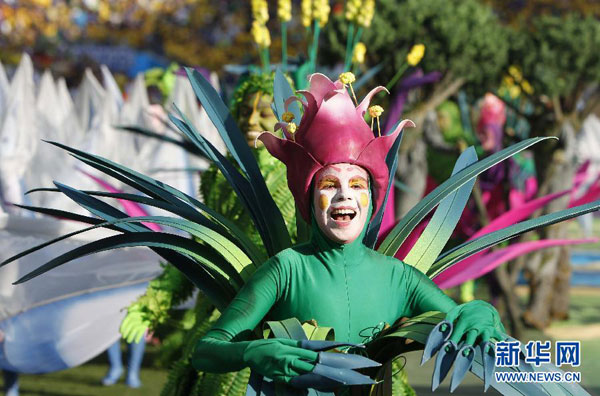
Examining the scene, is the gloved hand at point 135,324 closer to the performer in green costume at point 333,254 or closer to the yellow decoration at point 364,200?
the performer in green costume at point 333,254

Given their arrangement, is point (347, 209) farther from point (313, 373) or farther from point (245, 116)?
point (245, 116)

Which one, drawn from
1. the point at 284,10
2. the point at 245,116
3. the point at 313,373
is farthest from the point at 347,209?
the point at 284,10

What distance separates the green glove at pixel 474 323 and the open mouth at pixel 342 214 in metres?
0.33

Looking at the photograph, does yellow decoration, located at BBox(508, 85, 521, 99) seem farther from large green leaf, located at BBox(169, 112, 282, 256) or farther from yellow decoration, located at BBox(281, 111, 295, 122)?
yellow decoration, located at BBox(281, 111, 295, 122)

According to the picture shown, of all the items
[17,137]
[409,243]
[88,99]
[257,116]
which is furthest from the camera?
[88,99]

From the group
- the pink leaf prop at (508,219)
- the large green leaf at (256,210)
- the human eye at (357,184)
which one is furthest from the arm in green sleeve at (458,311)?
the pink leaf prop at (508,219)

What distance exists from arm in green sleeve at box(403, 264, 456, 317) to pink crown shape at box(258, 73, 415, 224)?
0.67 ft

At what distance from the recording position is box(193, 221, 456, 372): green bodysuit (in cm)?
244

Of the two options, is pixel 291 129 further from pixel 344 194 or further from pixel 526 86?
pixel 526 86

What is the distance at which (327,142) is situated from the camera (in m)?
2.45

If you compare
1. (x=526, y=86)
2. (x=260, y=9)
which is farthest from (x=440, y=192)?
(x=526, y=86)

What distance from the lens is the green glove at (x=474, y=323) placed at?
2.17m

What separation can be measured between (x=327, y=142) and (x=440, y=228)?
0.49 metres

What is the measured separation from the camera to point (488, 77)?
7988 mm
